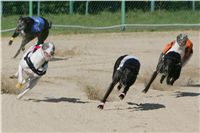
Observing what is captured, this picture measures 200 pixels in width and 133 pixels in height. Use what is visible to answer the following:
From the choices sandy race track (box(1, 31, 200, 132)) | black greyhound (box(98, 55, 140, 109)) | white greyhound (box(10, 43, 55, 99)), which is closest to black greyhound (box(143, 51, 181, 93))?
sandy race track (box(1, 31, 200, 132))

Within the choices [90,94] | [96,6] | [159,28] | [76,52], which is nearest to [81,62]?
[76,52]

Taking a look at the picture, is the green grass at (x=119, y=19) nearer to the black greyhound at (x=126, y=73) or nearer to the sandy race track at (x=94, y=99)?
the sandy race track at (x=94, y=99)

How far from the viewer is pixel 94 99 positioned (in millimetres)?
12641

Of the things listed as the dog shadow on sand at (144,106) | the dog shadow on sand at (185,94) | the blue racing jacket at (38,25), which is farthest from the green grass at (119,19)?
the dog shadow on sand at (144,106)

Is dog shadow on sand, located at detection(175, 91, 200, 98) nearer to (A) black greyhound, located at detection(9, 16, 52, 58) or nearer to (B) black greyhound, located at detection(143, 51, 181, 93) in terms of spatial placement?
(B) black greyhound, located at detection(143, 51, 181, 93)

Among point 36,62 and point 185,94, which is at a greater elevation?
point 36,62

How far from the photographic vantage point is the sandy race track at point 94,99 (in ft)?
32.4

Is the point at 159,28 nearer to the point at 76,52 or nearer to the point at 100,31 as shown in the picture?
the point at 100,31

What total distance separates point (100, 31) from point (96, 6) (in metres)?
2.85

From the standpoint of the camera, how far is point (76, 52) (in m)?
19.6

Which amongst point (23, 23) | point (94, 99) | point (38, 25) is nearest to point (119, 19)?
point (38, 25)

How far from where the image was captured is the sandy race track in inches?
389


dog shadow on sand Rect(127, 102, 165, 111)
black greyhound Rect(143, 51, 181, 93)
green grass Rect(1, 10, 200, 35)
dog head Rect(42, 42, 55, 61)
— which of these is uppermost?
dog head Rect(42, 42, 55, 61)

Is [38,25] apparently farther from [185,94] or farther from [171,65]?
[171,65]
